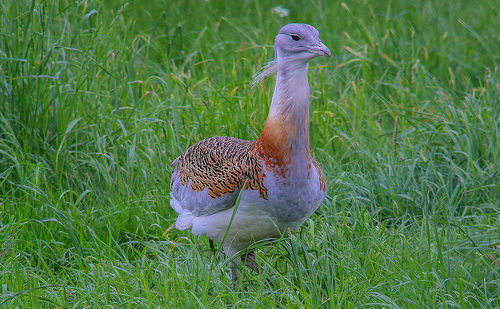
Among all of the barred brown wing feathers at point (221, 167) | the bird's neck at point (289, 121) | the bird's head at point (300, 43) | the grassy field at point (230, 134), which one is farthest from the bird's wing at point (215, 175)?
the bird's head at point (300, 43)

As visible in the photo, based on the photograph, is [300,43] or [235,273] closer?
[300,43]

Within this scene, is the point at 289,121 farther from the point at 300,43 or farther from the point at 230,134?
the point at 230,134

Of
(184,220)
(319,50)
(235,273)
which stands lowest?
(235,273)

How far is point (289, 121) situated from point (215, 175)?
0.51 metres

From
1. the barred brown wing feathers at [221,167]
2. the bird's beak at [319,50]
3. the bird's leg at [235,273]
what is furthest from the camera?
the bird's leg at [235,273]

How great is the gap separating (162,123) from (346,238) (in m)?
1.69

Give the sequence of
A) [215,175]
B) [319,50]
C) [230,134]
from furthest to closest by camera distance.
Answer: [230,134]
[215,175]
[319,50]

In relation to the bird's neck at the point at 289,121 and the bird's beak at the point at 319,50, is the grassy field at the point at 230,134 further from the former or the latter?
the bird's beak at the point at 319,50

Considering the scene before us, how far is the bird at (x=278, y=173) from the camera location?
308 cm

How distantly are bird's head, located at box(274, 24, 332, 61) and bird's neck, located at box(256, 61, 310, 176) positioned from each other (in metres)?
0.05

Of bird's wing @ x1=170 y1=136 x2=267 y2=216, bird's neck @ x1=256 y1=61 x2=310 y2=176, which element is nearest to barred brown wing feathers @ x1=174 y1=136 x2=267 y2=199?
bird's wing @ x1=170 y1=136 x2=267 y2=216

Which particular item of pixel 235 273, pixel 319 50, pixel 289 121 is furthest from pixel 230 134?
pixel 319 50

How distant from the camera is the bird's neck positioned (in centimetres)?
308

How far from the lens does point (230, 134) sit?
450 centimetres
